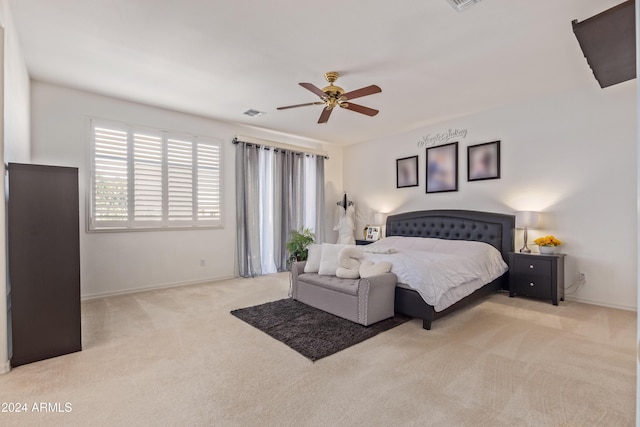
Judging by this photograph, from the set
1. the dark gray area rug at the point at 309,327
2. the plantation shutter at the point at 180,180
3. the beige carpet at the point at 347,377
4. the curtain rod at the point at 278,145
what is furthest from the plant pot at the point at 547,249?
the plantation shutter at the point at 180,180

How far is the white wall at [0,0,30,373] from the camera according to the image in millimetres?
2219

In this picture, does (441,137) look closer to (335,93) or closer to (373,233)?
(373,233)

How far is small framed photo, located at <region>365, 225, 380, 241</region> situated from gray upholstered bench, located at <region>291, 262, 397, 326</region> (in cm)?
277

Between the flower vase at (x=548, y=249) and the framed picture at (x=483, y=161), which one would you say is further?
the framed picture at (x=483, y=161)

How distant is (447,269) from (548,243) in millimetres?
1777

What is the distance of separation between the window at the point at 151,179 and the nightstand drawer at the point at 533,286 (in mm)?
4765

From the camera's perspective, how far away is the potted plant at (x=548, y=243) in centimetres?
401

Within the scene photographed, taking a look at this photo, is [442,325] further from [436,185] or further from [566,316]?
[436,185]

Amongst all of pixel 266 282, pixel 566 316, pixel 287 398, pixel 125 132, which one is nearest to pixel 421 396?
pixel 287 398

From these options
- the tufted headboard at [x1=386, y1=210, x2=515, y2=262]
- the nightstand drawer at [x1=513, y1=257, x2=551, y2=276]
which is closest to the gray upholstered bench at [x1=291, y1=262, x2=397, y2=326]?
the nightstand drawer at [x1=513, y1=257, x2=551, y2=276]

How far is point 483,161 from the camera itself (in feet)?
16.1

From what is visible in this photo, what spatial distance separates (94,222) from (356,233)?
16.0 ft

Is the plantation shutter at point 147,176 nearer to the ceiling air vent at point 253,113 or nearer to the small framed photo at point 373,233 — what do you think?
the ceiling air vent at point 253,113

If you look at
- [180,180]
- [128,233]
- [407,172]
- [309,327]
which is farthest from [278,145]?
[309,327]
